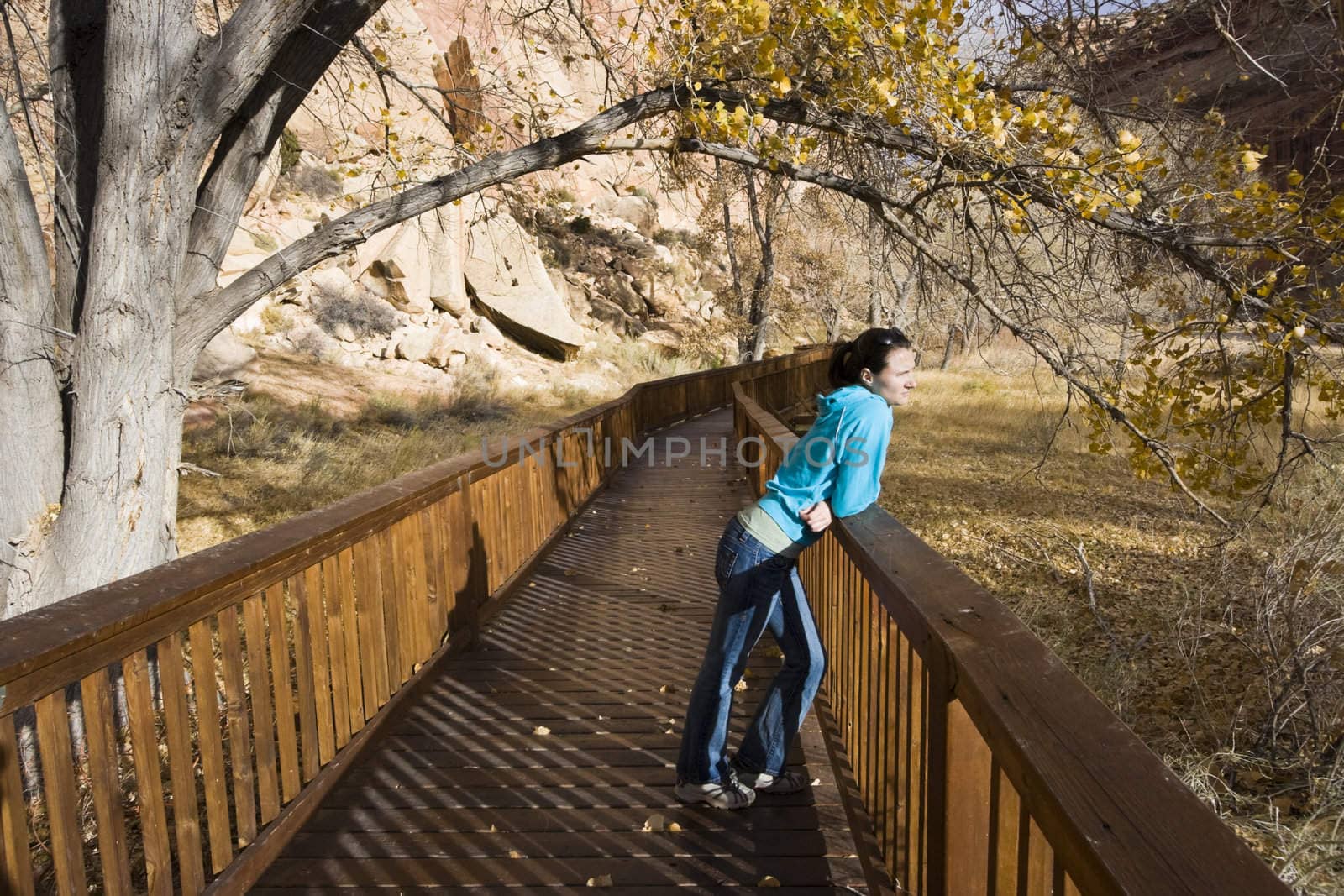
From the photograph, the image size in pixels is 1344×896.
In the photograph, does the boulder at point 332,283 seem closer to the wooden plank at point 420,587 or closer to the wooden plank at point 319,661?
the wooden plank at point 420,587

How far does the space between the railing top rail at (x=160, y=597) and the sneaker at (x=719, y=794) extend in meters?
1.76

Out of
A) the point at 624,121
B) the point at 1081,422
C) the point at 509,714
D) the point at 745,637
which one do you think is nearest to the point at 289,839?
the point at 509,714

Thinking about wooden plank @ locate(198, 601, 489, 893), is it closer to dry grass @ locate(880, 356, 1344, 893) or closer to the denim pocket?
the denim pocket

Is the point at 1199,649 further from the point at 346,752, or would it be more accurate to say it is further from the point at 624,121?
the point at 346,752

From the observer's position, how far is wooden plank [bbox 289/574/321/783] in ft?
11.3

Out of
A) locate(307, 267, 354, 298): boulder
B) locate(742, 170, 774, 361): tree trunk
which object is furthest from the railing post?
locate(307, 267, 354, 298): boulder

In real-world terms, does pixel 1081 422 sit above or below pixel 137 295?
below

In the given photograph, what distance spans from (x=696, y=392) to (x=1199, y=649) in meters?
14.6

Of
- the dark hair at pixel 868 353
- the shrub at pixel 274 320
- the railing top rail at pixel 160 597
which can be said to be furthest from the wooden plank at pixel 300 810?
the shrub at pixel 274 320

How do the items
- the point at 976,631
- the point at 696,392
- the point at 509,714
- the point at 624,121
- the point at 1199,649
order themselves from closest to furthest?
the point at 976,631 < the point at 509,714 < the point at 624,121 < the point at 1199,649 < the point at 696,392

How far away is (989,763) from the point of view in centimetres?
215

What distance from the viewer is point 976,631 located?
203cm

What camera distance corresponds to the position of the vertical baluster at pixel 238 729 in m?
3.01

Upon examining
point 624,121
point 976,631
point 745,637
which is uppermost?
point 624,121
